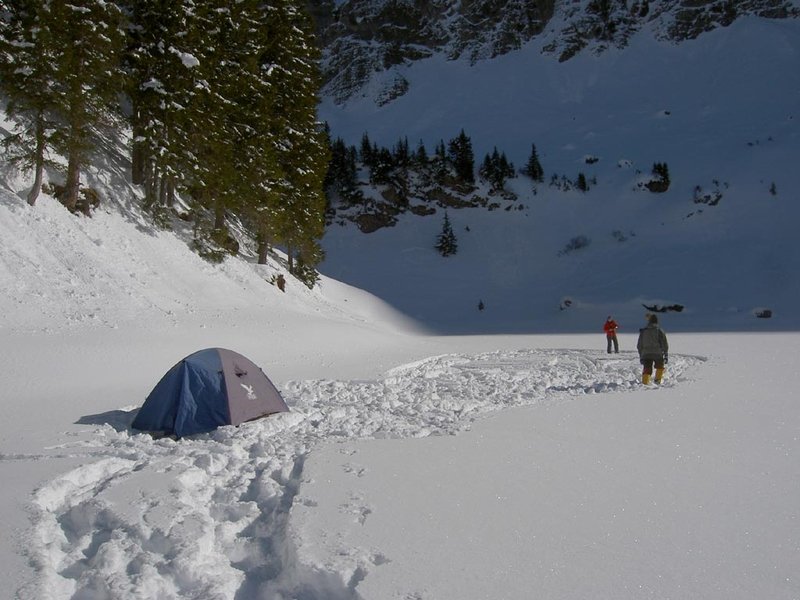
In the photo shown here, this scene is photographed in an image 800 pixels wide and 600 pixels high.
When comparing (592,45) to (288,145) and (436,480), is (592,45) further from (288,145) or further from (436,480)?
(436,480)

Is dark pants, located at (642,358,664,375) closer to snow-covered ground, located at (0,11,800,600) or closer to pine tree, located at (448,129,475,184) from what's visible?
snow-covered ground, located at (0,11,800,600)

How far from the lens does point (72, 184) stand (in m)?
16.2

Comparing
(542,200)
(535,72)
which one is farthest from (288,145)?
(535,72)

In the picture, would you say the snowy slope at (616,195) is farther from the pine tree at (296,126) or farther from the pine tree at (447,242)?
the pine tree at (296,126)

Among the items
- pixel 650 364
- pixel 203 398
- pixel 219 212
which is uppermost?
pixel 219 212

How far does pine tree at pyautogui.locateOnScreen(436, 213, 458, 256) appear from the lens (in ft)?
180

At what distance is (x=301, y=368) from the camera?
545 inches

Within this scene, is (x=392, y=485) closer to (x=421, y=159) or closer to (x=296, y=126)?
(x=296, y=126)

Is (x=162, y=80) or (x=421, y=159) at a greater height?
(x=421, y=159)

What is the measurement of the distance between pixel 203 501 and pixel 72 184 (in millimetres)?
14183

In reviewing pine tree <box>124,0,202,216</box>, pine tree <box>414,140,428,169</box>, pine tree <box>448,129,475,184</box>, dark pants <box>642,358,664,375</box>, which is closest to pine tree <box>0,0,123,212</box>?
pine tree <box>124,0,202,216</box>

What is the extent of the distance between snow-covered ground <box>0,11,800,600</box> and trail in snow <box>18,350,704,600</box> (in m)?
0.02

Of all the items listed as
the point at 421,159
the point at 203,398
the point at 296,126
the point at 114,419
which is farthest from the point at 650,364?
the point at 421,159

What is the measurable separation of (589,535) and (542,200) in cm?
6019
